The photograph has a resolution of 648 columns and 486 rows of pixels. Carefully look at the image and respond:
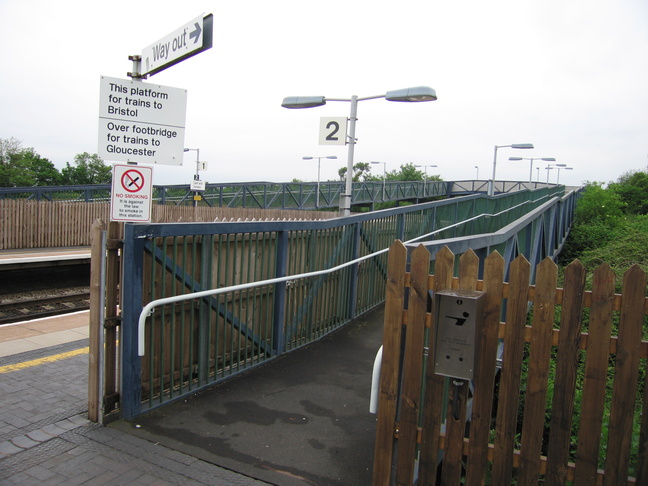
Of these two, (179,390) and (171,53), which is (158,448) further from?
(171,53)

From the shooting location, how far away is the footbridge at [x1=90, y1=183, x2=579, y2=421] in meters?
4.16

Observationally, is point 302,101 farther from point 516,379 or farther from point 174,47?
point 516,379

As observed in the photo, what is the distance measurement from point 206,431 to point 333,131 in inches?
382

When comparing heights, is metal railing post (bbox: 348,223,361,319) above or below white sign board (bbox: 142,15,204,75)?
below

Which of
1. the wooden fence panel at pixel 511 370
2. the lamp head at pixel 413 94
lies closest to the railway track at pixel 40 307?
the lamp head at pixel 413 94

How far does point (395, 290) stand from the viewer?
3.13 metres

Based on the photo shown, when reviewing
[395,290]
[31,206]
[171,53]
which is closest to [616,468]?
[395,290]

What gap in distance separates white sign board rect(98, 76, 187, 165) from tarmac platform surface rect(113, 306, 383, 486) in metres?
2.22

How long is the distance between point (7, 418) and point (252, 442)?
2064 millimetres

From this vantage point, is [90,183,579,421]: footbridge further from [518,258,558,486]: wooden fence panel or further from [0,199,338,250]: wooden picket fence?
[0,199,338,250]: wooden picket fence

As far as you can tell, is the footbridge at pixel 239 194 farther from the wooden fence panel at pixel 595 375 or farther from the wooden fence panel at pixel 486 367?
the wooden fence panel at pixel 595 375

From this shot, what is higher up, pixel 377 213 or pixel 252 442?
pixel 377 213

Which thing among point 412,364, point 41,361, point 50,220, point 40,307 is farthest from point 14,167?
point 412,364

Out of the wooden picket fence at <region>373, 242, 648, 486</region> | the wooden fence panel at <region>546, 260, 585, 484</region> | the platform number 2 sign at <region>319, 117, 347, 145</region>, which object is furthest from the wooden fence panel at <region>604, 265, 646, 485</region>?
the platform number 2 sign at <region>319, 117, 347, 145</region>
